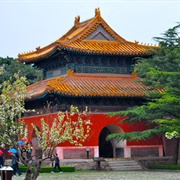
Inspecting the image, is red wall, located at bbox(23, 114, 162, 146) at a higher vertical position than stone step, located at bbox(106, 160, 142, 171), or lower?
higher

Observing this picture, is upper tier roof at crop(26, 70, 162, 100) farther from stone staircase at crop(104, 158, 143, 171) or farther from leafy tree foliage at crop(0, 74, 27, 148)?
leafy tree foliage at crop(0, 74, 27, 148)

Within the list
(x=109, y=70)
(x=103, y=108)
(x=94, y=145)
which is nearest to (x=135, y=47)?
(x=109, y=70)

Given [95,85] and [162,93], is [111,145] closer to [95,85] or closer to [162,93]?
[95,85]

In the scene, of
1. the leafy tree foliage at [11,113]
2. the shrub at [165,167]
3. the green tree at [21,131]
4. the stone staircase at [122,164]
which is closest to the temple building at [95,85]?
the stone staircase at [122,164]

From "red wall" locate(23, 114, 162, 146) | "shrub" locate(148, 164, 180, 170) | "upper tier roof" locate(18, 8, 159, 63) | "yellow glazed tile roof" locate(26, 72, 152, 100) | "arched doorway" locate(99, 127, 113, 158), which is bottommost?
"shrub" locate(148, 164, 180, 170)

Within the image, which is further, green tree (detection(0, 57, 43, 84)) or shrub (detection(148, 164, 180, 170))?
green tree (detection(0, 57, 43, 84))

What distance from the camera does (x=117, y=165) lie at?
35.4 m

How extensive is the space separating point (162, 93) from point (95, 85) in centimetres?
516

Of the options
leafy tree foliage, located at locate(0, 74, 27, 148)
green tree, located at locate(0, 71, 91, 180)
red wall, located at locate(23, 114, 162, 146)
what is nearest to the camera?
green tree, located at locate(0, 71, 91, 180)

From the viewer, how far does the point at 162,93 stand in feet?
114

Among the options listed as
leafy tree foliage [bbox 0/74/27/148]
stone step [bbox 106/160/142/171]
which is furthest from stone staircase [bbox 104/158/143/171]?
leafy tree foliage [bbox 0/74/27/148]

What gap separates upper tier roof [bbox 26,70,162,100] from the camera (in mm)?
35938

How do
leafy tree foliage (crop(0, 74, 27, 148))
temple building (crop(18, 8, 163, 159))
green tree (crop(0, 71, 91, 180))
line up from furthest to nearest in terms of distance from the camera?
temple building (crop(18, 8, 163, 159))
leafy tree foliage (crop(0, 74, 27, 148))
green tree (crop(0, 71, 91, 180))

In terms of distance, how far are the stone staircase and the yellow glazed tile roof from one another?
4136 millimetres
